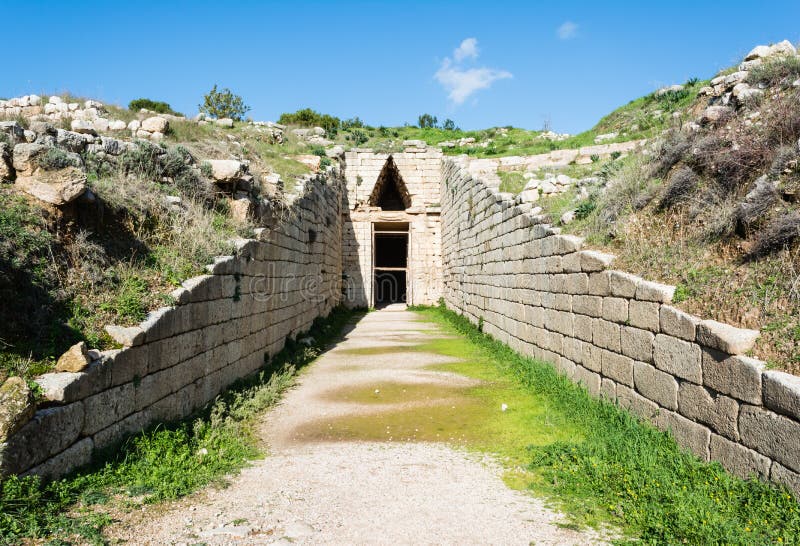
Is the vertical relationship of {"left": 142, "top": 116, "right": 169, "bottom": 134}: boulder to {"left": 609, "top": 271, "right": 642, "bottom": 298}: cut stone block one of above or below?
above

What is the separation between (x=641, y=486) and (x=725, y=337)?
1276mm

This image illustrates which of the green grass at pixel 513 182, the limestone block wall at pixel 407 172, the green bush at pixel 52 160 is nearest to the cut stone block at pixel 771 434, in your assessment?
the green bush at pixel 52 160

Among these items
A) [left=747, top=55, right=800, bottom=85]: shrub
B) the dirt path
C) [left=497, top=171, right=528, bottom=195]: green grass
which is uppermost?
[left=747, top=55, right=800, bottom=85]: shrub

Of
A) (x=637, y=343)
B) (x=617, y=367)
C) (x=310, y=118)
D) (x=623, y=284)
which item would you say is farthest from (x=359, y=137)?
(x=637, y=343)

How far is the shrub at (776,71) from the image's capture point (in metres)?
6.51

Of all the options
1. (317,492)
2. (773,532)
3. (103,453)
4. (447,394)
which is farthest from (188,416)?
(773,532)

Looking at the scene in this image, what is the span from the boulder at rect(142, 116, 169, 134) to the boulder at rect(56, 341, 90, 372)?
7.18 meters

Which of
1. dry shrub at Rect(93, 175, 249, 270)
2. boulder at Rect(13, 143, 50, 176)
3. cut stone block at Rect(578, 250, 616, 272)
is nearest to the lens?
boulder at Rect(13, 143, 50, 176)

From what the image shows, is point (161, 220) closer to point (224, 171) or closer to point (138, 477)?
point (224, 171)

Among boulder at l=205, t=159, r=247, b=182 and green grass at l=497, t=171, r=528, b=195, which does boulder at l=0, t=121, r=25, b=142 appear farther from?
green grass at l=497, t=171, r=528, b=195

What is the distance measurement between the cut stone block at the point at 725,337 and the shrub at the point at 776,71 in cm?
442

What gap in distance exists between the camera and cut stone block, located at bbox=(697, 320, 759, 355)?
3.75 m

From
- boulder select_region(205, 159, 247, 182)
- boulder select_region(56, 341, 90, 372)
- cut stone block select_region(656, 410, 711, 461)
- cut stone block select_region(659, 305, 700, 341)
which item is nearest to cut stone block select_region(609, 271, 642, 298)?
cut stone block select_region(659, 305, 700, 341)

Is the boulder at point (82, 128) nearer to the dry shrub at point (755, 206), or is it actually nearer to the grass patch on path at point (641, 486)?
the grass patch on path at point (641, 486)
